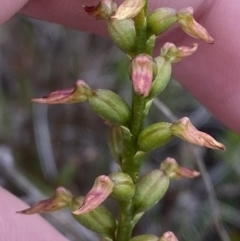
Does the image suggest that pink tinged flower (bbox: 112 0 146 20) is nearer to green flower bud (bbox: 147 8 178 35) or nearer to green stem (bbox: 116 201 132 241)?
green flower bud (bbox: 147 8 178 35)

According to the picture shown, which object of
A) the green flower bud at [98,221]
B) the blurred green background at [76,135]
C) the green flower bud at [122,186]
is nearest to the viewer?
the green flower bud at [122,186]

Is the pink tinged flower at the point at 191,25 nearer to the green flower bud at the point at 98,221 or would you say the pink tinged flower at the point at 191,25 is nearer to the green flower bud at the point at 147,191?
the green flower bud at the point at 147,191

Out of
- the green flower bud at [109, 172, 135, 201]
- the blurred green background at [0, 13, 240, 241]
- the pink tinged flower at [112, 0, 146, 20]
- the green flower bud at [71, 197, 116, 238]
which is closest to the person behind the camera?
the pink tinged flower at [112, 0, 146, 20]

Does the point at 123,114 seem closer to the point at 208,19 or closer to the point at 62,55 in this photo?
the point at 208,19

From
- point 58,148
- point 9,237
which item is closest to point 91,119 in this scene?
point 58,148

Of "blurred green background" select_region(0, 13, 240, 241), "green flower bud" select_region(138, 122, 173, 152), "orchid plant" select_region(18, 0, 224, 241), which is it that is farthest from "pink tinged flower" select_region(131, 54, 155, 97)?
"blurred green background" select_region(0, 13, 240, 241)

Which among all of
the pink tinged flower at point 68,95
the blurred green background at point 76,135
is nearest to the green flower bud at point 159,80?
the pink tinged flower at point 68,95
